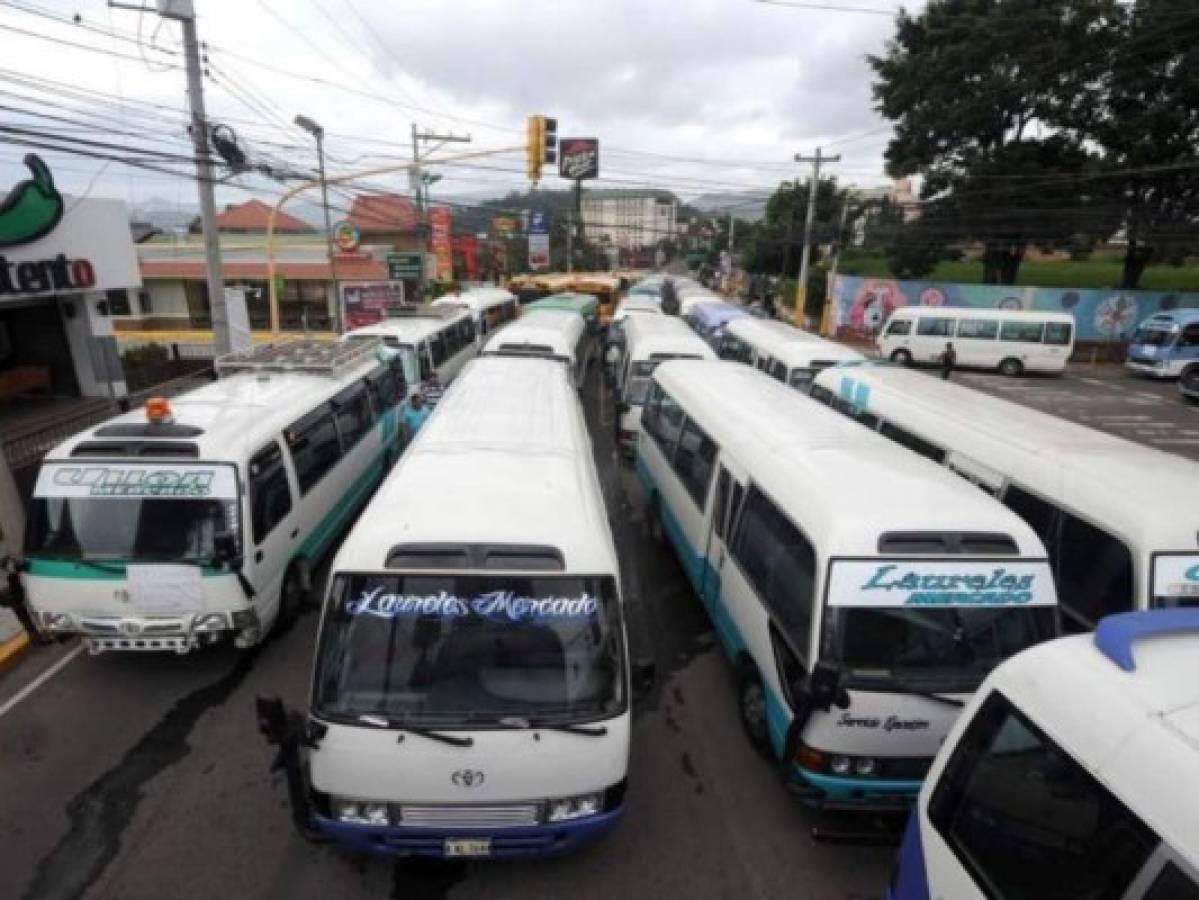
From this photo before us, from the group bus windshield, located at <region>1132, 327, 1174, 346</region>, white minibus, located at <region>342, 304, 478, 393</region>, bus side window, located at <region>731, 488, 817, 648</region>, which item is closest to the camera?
bus side window, located at <region>731, 488, 817, 648</region>

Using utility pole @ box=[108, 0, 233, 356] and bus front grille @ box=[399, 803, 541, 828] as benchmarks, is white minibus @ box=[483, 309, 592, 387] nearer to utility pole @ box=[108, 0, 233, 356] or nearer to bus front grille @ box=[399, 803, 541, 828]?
utility pole @ box=[108, 0, 233, 356]

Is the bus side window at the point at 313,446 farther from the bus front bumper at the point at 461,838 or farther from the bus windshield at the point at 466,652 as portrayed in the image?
the bus front bumper at the point at 461,838

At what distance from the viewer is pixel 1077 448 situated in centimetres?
691

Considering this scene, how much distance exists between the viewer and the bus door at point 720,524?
6855 mm

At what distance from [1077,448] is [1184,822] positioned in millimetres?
5742

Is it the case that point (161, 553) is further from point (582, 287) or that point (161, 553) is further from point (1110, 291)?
point (1110, 291)

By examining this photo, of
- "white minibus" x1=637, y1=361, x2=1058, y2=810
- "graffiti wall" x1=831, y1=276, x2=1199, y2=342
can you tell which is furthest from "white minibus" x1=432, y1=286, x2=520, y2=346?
"white minibus" x1=637, y1=361, x2=1058, y2=810

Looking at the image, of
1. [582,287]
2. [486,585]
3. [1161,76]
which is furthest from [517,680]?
[1161,76]

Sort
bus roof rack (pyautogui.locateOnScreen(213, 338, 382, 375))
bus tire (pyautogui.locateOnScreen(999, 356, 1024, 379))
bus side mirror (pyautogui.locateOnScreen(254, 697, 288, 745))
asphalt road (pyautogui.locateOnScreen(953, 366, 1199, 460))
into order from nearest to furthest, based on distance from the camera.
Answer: bus side mirror (pyautogui.locateOnScreen(254, 697, 288, 745)) → bus roof rack (pyautogui.locateOnScreen(213, 338, 382, 375)) → asphalt road (pyautogui.locateOnScreen(953, 366, 1199, 460)) → bus tire (pyautogui.locateOnScreen(999, 356, 1024, 379))

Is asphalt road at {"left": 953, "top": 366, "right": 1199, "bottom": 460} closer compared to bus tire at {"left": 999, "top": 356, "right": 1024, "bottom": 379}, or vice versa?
asphalt road at {"left": 953, "top": 366, "right": 1199, "bottom": 460}

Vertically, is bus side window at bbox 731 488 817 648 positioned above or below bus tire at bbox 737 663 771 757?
above

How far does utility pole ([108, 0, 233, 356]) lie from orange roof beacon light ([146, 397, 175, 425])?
768 centimetres

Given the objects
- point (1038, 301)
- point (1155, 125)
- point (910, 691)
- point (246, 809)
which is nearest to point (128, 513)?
point (246, 809)

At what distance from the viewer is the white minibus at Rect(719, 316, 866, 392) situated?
13.4 metres
